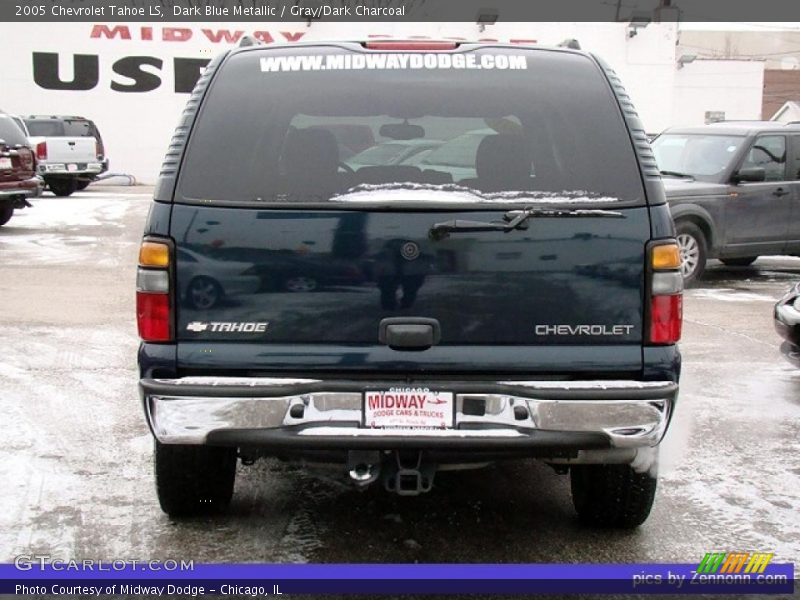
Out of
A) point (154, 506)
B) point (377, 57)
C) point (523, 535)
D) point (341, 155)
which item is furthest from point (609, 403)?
point (154, 506)

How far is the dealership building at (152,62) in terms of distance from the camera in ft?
107

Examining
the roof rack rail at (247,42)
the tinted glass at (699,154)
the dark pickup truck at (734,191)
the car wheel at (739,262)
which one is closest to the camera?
the roof rack rail at (247,42)

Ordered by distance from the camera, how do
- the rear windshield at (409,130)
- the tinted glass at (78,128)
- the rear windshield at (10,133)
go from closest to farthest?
the rear windshield at (409,130), the rear windshield at (10,133), the tinted glass at (78,128)

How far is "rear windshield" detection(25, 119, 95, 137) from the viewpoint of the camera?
82.3 ft

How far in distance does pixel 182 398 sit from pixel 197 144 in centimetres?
91

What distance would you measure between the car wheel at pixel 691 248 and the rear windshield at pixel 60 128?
18.1 m

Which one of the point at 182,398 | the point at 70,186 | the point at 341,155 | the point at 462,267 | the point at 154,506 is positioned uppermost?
the point at 341,155

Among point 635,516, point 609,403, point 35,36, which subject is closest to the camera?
point 609,403

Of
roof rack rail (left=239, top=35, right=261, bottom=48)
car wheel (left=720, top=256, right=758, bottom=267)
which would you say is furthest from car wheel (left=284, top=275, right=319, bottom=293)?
car wheel (left=720, top=256, right=758, bottom=267)

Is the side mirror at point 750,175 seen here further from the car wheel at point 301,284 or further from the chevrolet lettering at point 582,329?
the car wheel at point 301,284

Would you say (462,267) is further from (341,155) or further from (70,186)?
(70,186)

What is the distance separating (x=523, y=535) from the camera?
431 centimetres

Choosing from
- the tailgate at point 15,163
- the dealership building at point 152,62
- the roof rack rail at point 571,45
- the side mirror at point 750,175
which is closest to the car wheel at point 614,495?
the roof rack rail at point 571,45

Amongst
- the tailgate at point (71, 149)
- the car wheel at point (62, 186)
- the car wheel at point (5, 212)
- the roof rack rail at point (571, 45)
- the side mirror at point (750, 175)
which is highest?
the roof rack rail at point (571, 45)
